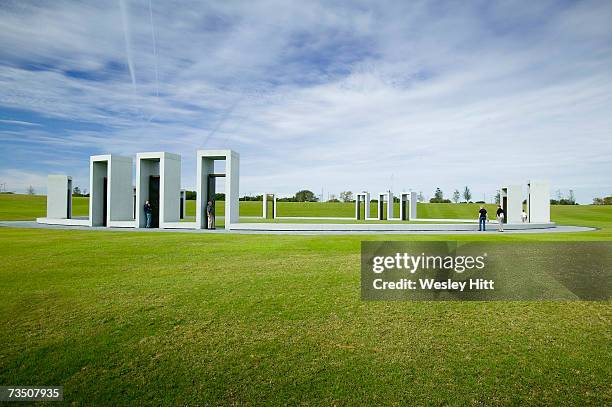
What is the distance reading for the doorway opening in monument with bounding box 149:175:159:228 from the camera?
33219 mm

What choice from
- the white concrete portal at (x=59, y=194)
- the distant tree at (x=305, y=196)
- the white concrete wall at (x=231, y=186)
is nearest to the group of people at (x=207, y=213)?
the white concrete wall at (x=231, y=186)

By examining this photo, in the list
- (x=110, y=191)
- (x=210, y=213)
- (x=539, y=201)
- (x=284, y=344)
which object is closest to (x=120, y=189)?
(x=110, y=191)

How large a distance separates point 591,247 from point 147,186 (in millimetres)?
28763

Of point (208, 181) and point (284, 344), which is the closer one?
point (284, 344)

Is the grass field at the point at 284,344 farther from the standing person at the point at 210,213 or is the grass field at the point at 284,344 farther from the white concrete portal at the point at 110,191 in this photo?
the white concrete portal at the point at 110,191

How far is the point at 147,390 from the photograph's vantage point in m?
6.36

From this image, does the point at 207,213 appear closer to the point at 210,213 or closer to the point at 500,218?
the point at 210,213

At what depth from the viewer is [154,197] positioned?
3344cm

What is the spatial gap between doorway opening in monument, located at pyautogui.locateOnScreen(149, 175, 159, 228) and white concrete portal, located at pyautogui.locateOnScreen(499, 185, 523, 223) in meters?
29.8

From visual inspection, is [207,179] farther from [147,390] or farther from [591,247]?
[147,390]

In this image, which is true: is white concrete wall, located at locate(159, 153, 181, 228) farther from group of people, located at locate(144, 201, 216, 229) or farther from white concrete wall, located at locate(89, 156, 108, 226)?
white concrete wall, located at locate(89, 156, 108, 226)

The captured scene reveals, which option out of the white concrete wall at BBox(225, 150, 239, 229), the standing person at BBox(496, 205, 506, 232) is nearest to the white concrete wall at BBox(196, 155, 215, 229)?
the white concrete wall at BBox(225, 150, 239, 229)

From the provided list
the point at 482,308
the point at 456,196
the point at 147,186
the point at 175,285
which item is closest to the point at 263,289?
the point at 175,285

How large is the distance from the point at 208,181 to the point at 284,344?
2545cm
